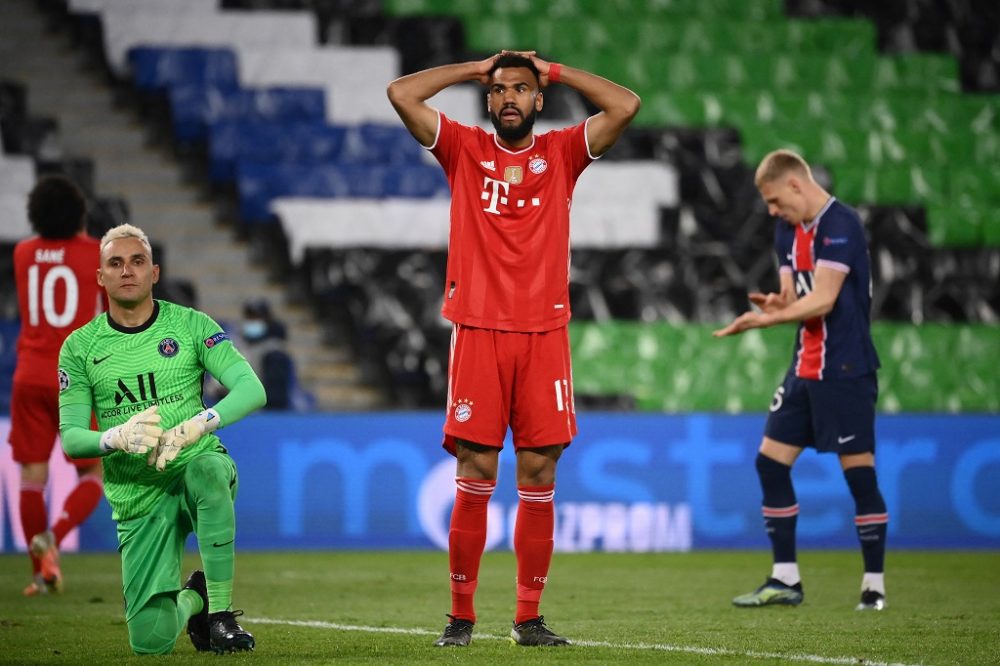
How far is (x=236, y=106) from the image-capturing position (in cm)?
1509

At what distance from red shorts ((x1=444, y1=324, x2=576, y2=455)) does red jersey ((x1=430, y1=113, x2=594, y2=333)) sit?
0.06 metres

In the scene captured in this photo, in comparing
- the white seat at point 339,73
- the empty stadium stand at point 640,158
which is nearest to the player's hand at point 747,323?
the empty stadium stand at point 640,158

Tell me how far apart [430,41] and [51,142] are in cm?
384

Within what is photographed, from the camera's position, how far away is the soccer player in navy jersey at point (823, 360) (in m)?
7.31

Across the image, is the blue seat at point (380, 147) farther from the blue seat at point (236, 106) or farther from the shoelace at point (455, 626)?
the shoelace at point (455, 626)

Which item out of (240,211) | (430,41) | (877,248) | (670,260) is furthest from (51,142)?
(877,248)

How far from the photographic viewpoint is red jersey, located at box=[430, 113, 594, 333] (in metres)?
5.59

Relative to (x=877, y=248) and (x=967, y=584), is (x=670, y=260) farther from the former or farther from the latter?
(x=967, y=584)

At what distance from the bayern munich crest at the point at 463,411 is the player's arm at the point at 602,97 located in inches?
39.4

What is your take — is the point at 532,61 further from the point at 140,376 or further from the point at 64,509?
the point at 64,509

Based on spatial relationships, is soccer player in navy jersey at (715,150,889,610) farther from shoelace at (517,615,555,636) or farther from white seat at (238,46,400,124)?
white seat at (238,46,400,124)

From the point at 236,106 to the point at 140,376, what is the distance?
9.93 m

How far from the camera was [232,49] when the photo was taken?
1552 cm

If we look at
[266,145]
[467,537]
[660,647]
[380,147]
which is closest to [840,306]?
[660,647]
